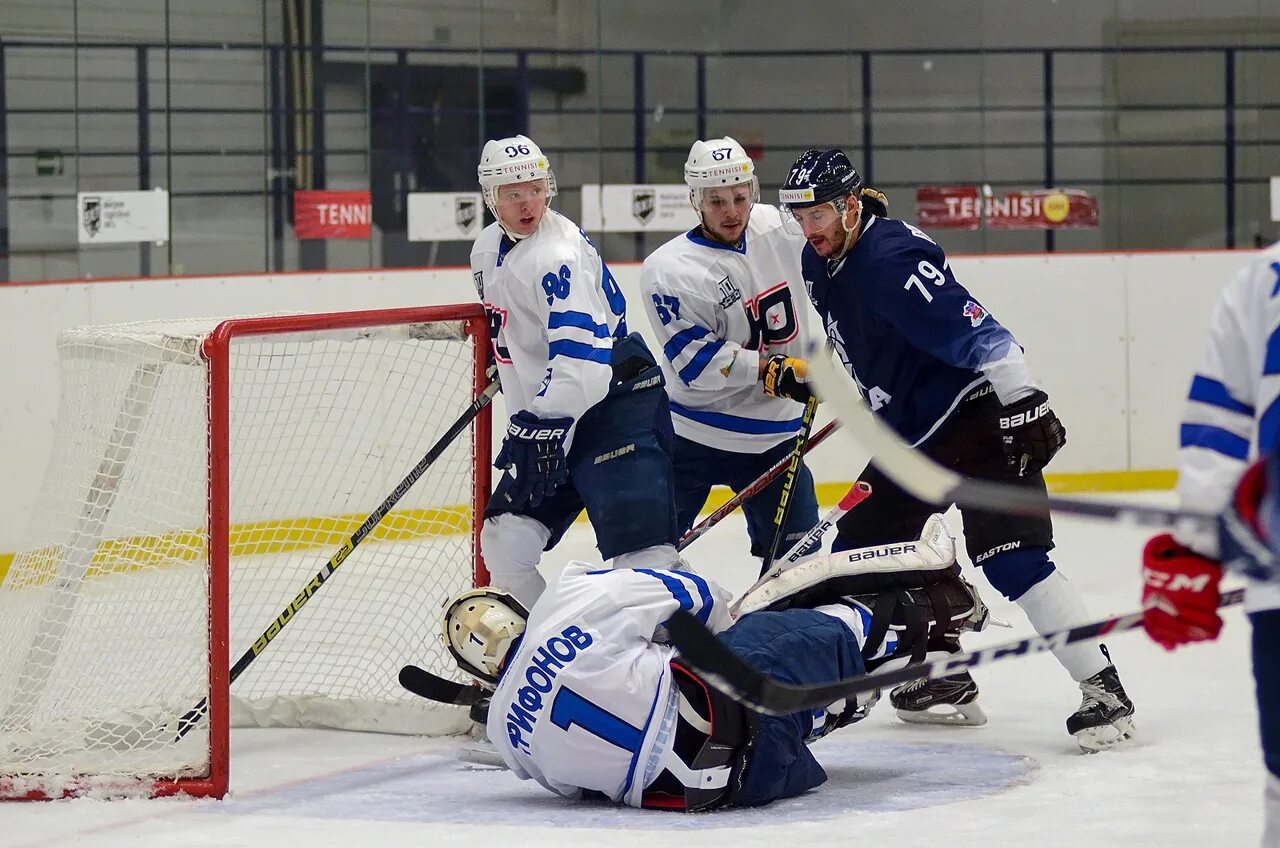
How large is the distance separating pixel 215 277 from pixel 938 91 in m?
2.88

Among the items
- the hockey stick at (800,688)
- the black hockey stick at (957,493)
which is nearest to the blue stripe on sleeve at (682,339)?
the hockey stick at (800,688)

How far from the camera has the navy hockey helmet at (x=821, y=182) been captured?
322cm

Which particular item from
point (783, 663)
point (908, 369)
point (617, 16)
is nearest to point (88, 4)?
point (617, 16)

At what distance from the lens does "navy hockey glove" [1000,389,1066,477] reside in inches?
125

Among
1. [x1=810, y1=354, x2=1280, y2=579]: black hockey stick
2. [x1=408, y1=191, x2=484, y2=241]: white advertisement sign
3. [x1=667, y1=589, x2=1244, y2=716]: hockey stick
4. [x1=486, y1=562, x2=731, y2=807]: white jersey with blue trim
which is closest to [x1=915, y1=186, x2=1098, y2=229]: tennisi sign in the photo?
[x1=408, y1=191, x2=484, y2=241]: white advertisement sign

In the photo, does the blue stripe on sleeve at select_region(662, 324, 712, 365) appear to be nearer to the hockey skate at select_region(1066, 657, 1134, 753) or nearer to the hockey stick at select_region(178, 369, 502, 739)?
the hockey stick at select_region(178, 369, 502, 739)

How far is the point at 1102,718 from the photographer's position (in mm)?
3162

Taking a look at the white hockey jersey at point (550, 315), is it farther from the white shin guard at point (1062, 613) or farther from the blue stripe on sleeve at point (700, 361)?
the white shin guard at point (1062, 613)

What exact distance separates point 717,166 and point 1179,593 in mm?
2086

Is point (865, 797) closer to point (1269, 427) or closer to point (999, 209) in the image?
point (1269, 427)

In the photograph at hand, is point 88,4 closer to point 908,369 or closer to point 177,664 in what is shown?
point 177,664

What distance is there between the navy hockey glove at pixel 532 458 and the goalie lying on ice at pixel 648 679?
550 mm

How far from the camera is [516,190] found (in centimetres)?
344

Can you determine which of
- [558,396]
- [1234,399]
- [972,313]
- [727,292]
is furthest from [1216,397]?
[727,292]
